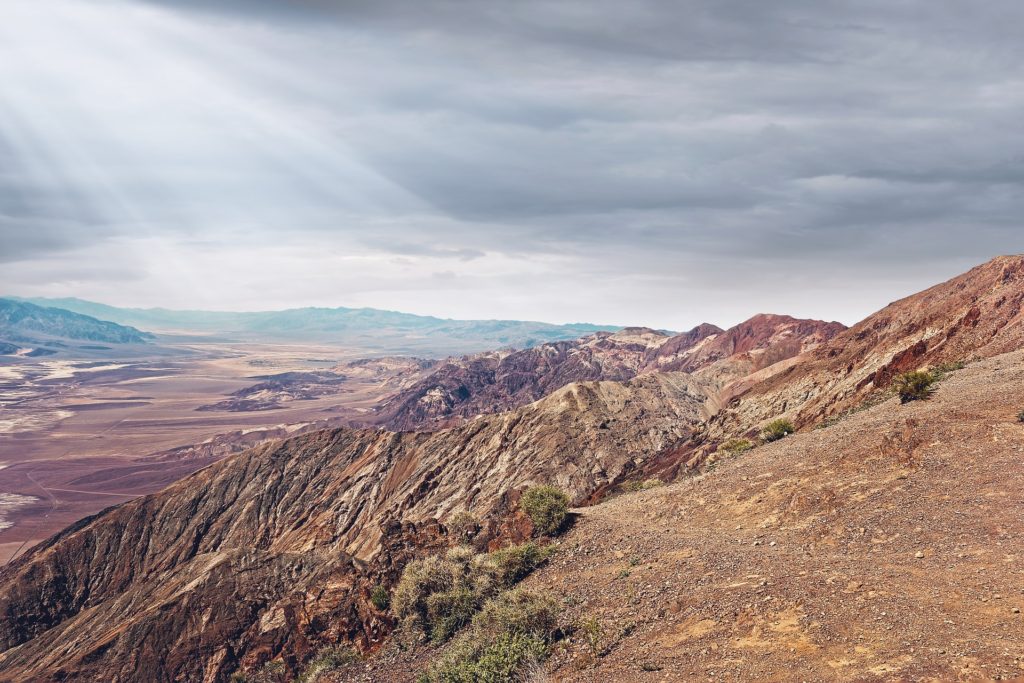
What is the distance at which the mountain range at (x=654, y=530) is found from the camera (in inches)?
428

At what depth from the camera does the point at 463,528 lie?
907 inches

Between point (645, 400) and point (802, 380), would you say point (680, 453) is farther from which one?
point (645, 400)

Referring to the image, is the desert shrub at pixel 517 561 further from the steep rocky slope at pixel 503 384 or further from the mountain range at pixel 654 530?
the steep rocky slope at pixel 503 384

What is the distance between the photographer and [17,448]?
525ft

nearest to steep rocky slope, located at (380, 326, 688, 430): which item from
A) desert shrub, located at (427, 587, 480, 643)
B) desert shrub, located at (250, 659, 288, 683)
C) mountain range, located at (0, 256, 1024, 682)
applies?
mountain range, located at (0, 256, 1024, 682)

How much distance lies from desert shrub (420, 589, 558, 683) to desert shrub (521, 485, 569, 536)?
4403 millimetres

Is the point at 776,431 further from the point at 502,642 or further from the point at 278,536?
the point at 278,536

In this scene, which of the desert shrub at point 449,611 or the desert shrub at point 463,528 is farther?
the desert shrub at point 463,528

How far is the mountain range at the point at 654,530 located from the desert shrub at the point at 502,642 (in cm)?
85

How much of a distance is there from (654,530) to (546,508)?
12.8 ft

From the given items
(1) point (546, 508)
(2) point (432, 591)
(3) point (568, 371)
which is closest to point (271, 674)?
(2) point (432, 591)

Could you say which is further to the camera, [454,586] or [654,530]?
[654,530]

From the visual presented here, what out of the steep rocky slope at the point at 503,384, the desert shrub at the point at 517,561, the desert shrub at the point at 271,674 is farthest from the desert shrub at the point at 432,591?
the steep rocky slope at the point at 503,384

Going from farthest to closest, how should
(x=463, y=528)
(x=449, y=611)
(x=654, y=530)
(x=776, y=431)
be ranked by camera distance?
1. (x=776, y=431)
2. (x=463, y=528)
3. (x=654, y=530)
4. (x=449, y=611)
